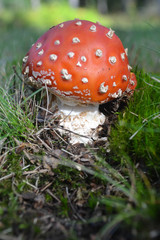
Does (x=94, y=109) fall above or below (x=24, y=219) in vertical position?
above

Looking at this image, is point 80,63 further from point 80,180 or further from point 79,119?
point 80,180

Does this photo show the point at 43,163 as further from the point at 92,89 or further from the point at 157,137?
the point at 157,137

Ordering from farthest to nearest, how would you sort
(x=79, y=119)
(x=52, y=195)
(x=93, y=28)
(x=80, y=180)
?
(x=79, y=119)
(x=93, y=28)
(x=80, y=180)
(x=52, y=195)

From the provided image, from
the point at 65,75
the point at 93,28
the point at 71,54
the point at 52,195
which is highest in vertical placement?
the point at 93,28

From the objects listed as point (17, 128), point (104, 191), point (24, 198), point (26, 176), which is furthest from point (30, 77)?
point (104, 191)

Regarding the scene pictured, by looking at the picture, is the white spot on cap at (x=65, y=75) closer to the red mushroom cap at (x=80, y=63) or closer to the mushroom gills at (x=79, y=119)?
the red mushroom cap at (x=80, y=63)

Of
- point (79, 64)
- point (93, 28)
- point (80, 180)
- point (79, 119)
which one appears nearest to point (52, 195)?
point (80, 180)

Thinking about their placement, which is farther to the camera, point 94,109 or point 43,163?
point 94,109

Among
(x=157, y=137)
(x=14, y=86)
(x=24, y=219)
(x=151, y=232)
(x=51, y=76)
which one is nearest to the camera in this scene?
(x=151, y=232)
